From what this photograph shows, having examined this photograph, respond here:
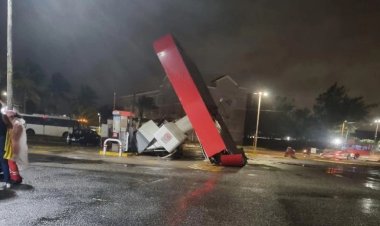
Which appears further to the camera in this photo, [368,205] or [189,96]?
[189,96]

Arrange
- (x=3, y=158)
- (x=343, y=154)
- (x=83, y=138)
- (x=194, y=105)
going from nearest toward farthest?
(x=3, y=158) → (x=194, y=105) → (x=83, y=138) → (x=343, y=154)

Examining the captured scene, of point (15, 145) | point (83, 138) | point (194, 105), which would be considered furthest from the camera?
point (83, 138)

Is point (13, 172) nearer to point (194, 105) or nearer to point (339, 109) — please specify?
point (194, 105)

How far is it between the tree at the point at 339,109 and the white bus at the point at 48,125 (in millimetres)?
47187

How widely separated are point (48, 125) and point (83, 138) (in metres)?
14.2

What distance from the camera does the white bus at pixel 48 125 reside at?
41.0 metres

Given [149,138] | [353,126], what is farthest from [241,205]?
[353,126]

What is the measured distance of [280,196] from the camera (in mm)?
8969

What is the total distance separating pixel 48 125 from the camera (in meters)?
41.4

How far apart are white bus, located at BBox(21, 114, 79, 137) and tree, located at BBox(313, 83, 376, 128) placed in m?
47.2

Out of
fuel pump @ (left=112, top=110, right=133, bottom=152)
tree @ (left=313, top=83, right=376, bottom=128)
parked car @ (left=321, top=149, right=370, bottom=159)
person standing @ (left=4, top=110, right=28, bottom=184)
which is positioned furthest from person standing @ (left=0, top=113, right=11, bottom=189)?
tree @ (left=313, top=83, right=376, bottom=128)

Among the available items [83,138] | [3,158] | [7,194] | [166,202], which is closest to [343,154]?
[83,138]

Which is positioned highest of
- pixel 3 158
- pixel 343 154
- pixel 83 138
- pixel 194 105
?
pixel 194 105

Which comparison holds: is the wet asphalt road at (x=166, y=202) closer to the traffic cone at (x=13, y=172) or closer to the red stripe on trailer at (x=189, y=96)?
the traffic cone at (x=13, y=172)
